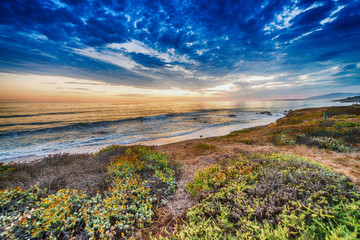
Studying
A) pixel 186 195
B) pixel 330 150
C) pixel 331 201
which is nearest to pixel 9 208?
pixel 186 195

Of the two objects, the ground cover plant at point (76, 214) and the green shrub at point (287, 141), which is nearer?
the ground cover plant at point (76, 214)

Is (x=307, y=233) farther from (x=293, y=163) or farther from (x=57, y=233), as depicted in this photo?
(x=57, y=233)

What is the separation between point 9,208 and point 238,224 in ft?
18.9

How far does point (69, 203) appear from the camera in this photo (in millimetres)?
3635

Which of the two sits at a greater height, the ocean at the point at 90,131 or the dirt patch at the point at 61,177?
the dirt patch at the point at 61,177

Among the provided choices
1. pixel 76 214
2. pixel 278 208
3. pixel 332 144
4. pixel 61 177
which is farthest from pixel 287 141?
pixel 61 177

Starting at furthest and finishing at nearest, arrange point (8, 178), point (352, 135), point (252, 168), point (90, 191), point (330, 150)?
point (352, 135), point (330, 150), point (8, 178), point (252, 168), point (90, 191)

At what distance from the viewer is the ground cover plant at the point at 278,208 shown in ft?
7.86

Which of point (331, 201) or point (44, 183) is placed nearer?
point (331, 201)

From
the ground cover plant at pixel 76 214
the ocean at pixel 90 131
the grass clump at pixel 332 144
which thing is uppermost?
the grass clump at pixel 332 144

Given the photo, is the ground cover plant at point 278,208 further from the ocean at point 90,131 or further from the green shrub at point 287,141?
the ocean at point 90,131

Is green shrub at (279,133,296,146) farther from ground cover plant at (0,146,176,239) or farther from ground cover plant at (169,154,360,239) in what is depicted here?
ground cover plant at (0,146,176,239)

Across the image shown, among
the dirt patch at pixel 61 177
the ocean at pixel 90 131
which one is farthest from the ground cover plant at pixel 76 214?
the ocean at pixel 90 131

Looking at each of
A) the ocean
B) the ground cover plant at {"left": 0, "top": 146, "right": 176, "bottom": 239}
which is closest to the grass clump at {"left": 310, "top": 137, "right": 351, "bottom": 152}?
the ground cover plant at {"left": 0, "top": 146, "right": 176, "bottom": 239}
